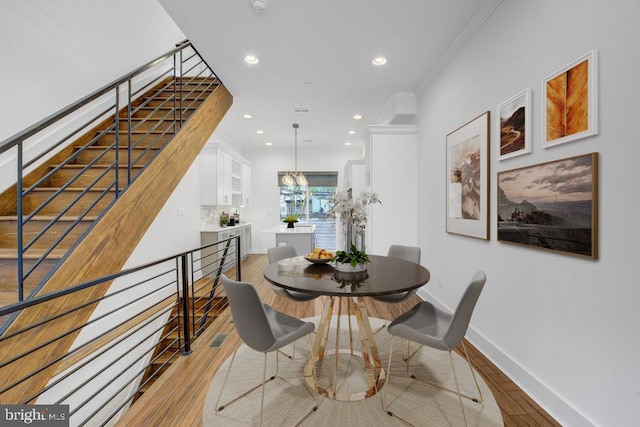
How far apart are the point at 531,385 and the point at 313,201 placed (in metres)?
6.32

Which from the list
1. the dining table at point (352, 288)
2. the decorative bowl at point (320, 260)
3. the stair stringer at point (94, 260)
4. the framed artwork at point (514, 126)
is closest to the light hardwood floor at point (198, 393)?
the stair stringer at point (94, 260)

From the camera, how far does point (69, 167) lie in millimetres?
2625

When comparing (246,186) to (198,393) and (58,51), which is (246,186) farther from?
(198,393)

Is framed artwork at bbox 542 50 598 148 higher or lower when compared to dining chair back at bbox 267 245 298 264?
higher

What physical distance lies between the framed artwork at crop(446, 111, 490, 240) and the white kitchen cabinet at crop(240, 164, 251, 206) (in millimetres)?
5013

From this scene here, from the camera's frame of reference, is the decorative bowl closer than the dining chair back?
Yes

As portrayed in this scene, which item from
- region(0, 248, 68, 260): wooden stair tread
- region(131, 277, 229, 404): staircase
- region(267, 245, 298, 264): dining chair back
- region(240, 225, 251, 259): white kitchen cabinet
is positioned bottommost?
region(131, 277, 229, 404): staircase

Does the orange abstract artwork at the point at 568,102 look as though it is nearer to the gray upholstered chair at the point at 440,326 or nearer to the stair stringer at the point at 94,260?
the gray upholstered chair at the point at 440,326

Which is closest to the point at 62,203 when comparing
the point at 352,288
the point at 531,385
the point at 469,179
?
the point at 352,288

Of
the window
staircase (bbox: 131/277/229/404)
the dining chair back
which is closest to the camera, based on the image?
the dining chair back

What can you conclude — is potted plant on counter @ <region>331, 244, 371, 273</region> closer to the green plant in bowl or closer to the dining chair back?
the green plant in bowl

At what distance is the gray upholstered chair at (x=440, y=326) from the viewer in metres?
1.48

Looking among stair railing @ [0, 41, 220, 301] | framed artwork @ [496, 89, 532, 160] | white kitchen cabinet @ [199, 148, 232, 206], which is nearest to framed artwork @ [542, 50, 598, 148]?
framed artwork @ [496, 89, 532, 160]

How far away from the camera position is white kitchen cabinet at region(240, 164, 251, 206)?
672cm
